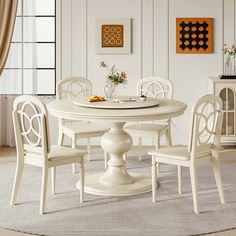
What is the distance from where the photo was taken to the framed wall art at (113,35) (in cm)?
716

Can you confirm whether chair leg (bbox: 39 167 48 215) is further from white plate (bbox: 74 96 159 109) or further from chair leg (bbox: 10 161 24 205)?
white plate (bbox: 74 96 159 109)

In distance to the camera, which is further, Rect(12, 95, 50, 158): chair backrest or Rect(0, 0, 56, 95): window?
Rect(0, 0, 56, 95): window

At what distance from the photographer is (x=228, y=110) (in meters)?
7.02

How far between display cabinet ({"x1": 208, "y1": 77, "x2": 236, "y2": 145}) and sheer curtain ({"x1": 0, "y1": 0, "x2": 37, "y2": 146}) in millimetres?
2129

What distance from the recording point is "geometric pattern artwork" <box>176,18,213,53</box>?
7148mm

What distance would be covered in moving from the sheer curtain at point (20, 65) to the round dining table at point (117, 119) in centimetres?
205

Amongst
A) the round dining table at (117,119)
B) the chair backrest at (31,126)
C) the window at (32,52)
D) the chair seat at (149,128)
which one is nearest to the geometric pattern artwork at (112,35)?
the window at (32,52)

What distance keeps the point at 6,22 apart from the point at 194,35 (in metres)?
2.20

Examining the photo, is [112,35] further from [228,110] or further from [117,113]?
[117,113]

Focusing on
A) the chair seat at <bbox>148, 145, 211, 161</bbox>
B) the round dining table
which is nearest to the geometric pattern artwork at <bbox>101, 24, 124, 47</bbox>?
the round dining table

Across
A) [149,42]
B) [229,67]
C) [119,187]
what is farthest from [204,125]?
[149,42]

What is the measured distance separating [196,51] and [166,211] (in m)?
3.12

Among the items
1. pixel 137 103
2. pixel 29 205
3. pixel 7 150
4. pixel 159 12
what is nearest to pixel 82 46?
pixel 159 12

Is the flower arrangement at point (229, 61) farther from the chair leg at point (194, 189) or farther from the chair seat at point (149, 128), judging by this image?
the chair leg at point (194, 189)
